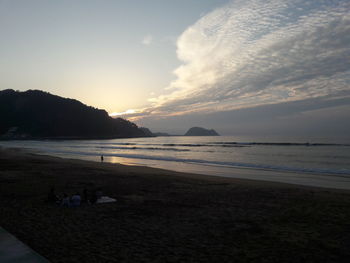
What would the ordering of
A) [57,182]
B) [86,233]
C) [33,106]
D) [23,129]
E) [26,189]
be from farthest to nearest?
[33,106], [23,129], [57,182], [26,189], [86,233]

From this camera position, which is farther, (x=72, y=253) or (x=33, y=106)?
(x=33, y=106)

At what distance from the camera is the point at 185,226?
27.9 ft

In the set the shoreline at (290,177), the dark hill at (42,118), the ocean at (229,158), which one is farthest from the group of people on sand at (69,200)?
the dark hill at (42,118)

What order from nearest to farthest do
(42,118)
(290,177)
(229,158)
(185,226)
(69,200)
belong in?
(185,226) < (69,200) < (290,177) < (229,158) < (42,118)

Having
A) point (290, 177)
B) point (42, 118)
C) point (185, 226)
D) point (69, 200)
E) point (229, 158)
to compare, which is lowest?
point (290, 177)

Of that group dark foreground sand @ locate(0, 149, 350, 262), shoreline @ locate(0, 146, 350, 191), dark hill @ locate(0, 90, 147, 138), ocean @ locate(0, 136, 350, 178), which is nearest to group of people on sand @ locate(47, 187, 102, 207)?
dark foreground sand @ locate(0, 149, 350, 262)

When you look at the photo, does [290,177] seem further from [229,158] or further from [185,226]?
[229,158]

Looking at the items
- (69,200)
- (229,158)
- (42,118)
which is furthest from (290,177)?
(42,118)

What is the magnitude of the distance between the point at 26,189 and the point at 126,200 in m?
5.79

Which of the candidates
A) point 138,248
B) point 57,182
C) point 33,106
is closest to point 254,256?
point 138,248

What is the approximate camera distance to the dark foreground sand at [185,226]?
246 inches

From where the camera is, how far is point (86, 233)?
7531 millimetres

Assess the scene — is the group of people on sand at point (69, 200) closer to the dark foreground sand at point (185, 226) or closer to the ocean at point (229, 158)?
the dark foreground sand at point (185, 226)

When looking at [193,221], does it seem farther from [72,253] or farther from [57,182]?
[57,182]
